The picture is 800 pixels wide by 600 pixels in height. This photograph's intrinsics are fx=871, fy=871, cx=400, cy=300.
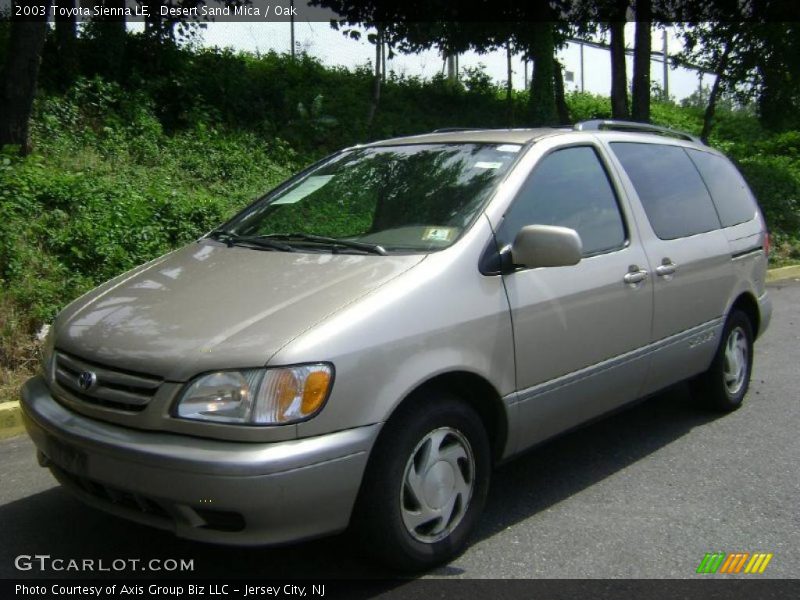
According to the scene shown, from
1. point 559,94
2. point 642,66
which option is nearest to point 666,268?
point 642,66

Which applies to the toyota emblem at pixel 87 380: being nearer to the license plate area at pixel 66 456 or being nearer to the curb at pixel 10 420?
the license plate area at pixel 66 456

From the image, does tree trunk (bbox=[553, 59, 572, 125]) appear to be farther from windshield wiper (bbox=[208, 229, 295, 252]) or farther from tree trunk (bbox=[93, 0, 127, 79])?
windshield wiper (bbox=[208, 229, 295, 252])

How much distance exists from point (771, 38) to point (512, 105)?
5.28 metres

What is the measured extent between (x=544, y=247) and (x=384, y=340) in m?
0.88

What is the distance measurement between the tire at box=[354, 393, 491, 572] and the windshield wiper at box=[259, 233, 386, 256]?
27.8 inches

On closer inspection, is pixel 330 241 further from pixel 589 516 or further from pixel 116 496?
pixel 589 516

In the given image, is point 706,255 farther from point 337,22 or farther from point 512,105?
point 512,105

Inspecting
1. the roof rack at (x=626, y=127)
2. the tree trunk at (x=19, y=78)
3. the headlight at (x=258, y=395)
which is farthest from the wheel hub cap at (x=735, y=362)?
the tree trunk at (x=19, y=78)

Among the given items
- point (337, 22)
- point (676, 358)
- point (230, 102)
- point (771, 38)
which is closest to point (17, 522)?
point (676, 358)

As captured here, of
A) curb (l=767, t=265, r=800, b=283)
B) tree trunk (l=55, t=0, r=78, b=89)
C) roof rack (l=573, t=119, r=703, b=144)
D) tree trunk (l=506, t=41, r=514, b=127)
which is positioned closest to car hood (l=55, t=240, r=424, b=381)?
roof rack (l=573, t=119, r=703, b=144)

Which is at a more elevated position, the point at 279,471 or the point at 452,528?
the point at 279,471

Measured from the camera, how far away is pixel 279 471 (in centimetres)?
284

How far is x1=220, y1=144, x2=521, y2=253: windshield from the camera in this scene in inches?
150

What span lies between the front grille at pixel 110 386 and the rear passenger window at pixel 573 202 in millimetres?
1600
